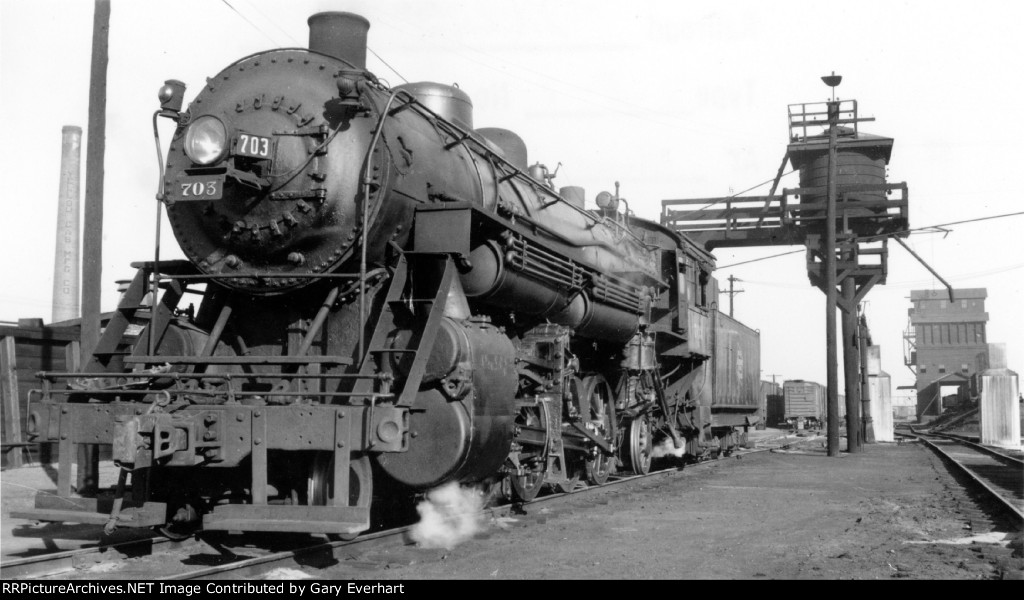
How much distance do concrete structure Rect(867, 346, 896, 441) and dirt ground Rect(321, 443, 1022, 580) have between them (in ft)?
53.0

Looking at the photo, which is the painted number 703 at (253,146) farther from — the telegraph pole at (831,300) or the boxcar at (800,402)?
the boxcar at (800,402)

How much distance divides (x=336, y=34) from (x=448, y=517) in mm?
3789

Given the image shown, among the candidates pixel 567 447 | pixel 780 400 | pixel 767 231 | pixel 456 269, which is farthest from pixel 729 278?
pixel 456 269

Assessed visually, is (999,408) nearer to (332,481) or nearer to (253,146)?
(332,481)

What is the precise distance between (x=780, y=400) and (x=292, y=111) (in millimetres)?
43434

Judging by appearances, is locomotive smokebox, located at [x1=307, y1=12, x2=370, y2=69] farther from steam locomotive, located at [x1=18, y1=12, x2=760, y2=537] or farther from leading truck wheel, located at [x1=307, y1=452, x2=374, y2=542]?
leading truck wheel, located at [x1=307, y1=452, x2=374, y2=542]

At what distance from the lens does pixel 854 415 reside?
2005 centimetres

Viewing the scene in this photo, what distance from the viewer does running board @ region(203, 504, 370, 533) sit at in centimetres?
502

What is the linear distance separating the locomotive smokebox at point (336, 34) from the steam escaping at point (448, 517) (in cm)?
335

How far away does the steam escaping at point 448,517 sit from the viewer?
6.55 m

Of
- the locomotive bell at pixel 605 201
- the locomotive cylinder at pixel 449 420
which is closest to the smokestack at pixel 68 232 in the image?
the locomotive bell at pixel 605 201

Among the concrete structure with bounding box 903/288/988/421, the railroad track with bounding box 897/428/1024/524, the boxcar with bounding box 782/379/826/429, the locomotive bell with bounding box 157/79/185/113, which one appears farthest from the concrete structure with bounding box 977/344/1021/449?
the concrete structure with bounding box 903/288/988/421

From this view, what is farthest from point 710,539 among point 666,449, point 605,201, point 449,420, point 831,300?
point 831,300
